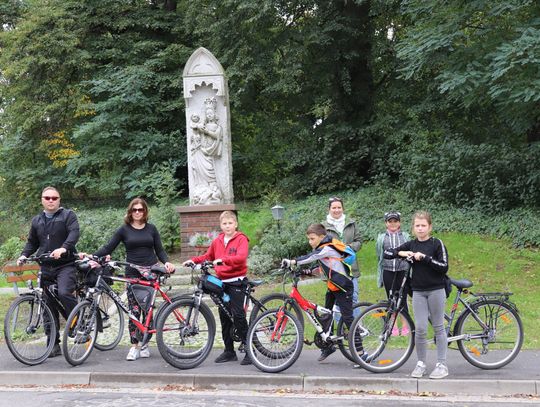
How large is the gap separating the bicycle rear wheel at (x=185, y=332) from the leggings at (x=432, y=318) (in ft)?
7.35

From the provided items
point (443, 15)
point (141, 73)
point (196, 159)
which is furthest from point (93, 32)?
point (443, 15)

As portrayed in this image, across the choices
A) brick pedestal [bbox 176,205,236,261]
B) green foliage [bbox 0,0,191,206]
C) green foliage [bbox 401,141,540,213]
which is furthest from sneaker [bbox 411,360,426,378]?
green foliage [bbox 0,0,191,206]

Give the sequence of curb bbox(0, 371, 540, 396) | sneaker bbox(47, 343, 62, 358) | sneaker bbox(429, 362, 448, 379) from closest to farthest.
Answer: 1. curb bbox(0, 371, 540, 396)
2. sneaker bbox(429, 362, 448, 379)
3. sneaker bbox(47, 343, 62, 358)

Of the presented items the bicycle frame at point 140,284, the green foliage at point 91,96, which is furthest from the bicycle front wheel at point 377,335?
the green foliage at point 91,96

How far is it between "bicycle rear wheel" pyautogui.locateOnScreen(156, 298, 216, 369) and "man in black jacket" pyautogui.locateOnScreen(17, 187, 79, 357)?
1.37 metres

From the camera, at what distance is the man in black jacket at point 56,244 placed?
7.58 metres

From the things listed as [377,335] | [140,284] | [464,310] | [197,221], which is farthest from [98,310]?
[197,221]

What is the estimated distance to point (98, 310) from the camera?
7395 millimetres

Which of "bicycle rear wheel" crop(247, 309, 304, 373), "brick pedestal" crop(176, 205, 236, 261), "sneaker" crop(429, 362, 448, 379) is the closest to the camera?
"sneaker" crop(429, 362, 448, 379)

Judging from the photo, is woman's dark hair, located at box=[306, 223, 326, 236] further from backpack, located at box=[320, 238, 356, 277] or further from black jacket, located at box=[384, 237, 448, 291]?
black jacket, located at box=[384, 237, 448, 291]

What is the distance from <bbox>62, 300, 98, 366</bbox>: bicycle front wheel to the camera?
705 centimetres

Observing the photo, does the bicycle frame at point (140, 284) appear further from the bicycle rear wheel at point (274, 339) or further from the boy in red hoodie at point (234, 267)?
the bicycle rear wheel at point (274, 339)

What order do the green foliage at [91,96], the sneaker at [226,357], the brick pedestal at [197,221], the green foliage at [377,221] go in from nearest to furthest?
the sneaker at [226,357], the green foliage at [377,221], the brick pedestal at [197,221], the green foliage at [91,96]

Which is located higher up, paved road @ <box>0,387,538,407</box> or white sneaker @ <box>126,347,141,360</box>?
white sneaker @ <box>126,347,141,360</box>
